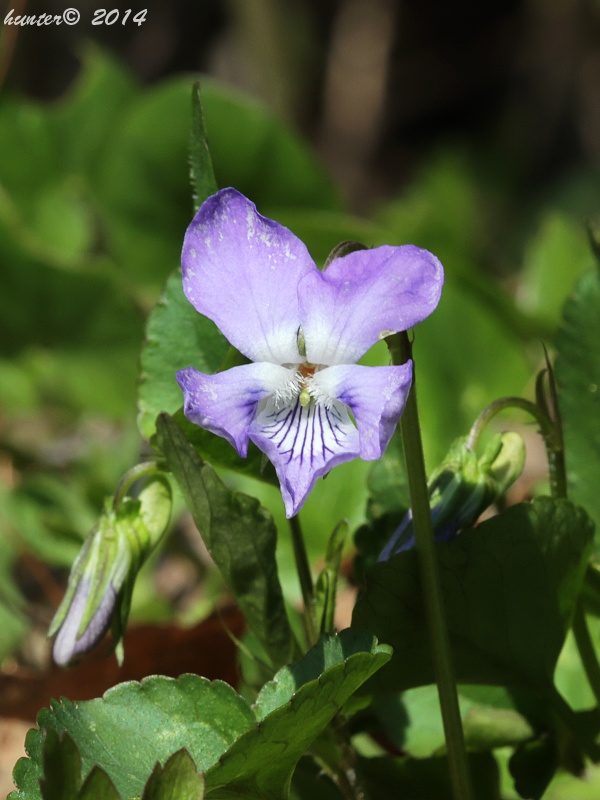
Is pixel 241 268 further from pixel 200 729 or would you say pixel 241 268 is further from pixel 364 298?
pixel 200 729

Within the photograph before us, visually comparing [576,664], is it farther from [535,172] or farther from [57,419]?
[535,172]

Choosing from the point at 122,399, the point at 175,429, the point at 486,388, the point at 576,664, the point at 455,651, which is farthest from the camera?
the point at 122,399

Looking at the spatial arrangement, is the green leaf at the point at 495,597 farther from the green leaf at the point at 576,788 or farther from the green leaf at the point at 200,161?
the green leaf at the point at 200,161

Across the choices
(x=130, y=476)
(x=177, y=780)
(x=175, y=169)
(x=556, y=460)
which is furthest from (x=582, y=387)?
(x=175, y=169)

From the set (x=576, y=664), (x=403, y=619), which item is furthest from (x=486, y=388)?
(x=403, y=619)

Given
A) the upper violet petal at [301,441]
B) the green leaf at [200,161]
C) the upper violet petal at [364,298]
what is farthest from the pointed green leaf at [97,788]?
the green leaf at [200,161]

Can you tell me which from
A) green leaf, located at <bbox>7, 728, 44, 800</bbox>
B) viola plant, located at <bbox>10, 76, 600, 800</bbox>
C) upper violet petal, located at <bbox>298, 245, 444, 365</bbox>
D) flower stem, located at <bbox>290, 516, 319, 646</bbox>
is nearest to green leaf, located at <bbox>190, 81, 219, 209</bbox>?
viola plant, located at <bbox>10, 76, 600, 800</bbox>

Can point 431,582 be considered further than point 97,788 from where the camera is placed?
Yes
